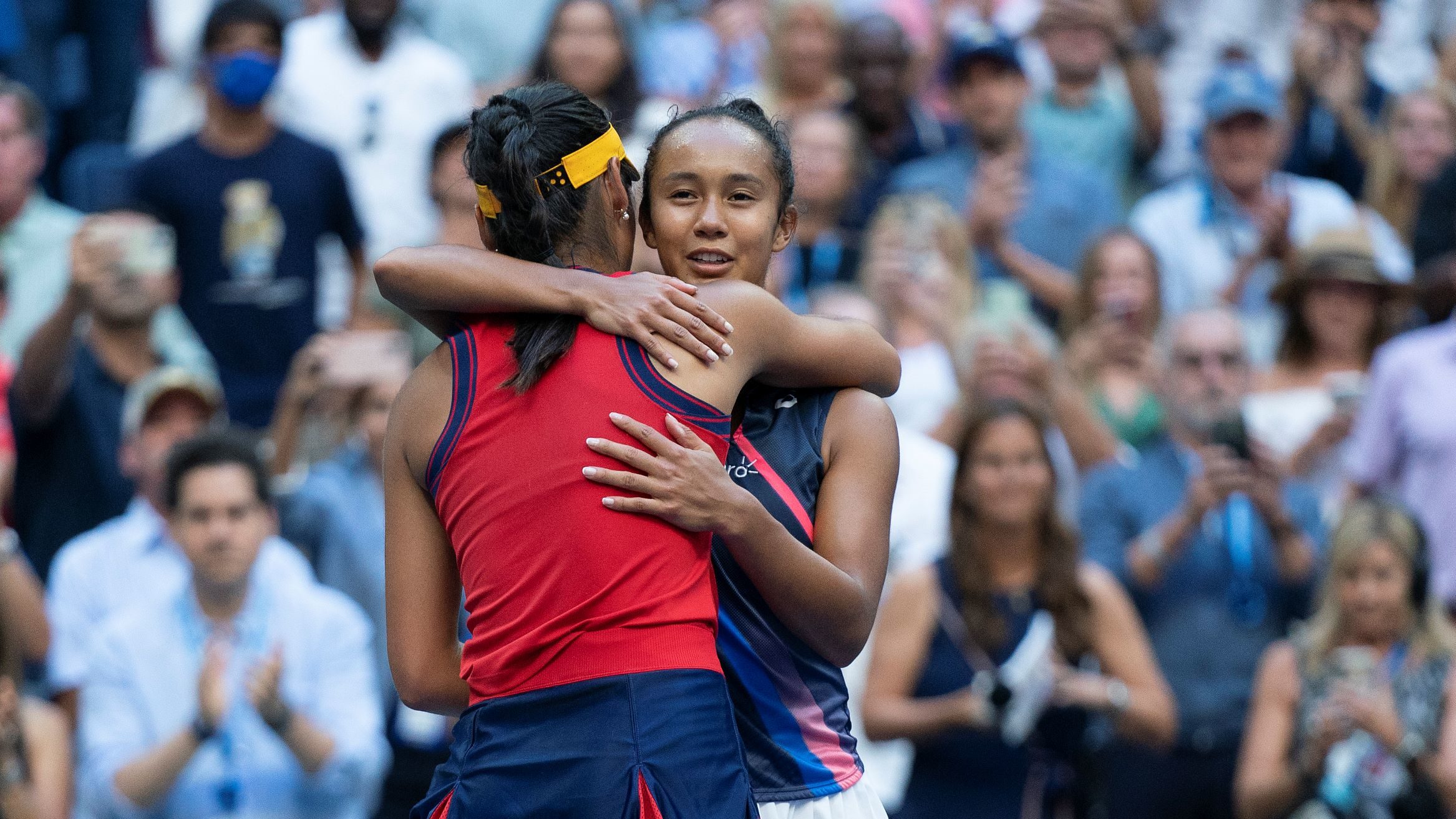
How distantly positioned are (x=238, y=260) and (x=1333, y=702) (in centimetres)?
447

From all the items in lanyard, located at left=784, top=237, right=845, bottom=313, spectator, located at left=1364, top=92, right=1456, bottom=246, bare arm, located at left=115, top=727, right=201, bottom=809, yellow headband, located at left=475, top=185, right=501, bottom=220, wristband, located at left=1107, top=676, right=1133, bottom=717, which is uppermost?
spectator, located at left=1364, top=92, right=1456, bottom=246

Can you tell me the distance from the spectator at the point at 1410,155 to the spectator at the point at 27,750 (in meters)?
6.13

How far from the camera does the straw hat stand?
299 inches

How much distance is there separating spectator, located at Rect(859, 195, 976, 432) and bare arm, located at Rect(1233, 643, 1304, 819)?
1740 mm

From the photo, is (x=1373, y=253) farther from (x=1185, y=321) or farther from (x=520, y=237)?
(x=520, y=237)

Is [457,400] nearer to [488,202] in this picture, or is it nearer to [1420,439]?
[488,202]

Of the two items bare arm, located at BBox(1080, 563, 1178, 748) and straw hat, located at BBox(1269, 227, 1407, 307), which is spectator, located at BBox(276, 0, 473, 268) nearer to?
straw hat, located at BBox(1269, 227, 1407, 307)

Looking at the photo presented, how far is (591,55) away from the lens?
852 centimetres

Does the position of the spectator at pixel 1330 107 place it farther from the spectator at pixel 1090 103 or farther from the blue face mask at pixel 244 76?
the blue face mask at pixel 244 76

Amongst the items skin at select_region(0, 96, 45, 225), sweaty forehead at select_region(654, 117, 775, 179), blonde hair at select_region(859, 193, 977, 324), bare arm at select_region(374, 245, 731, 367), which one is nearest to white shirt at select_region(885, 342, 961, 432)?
blonde hair at select_region(859, 193, 977, 324)

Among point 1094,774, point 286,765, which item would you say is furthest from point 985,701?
point 286,765

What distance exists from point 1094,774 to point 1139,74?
195 inches

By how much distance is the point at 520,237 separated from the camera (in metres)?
3.04

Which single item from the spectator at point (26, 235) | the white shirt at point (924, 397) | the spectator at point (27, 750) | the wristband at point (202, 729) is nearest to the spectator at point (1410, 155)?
the white shirt at point (924, 397)
